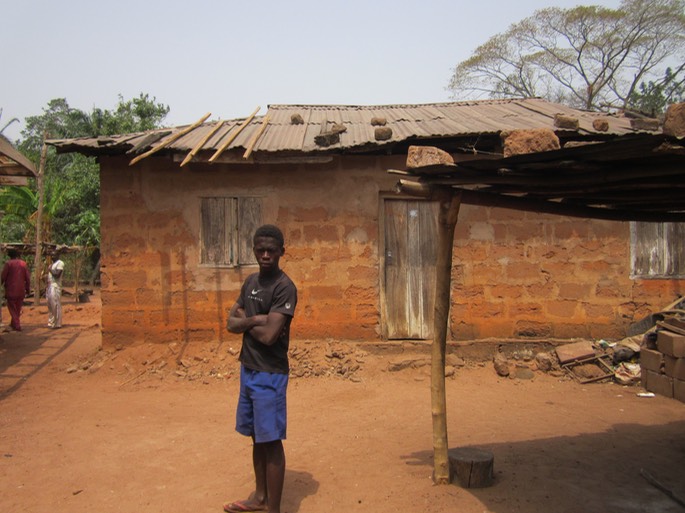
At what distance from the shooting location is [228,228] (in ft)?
26.0

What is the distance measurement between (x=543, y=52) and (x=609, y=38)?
2621mm

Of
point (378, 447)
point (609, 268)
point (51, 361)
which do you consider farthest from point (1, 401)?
point (609, 268)

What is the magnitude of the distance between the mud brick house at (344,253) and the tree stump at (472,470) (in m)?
3.95

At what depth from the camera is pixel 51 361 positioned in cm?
872

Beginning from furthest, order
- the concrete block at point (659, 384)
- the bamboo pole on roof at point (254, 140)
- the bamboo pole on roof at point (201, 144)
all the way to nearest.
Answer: the bamboo pole on roof at point (254, 140) < the bamboo pole on roof at point (201, 144) < the concrete block at point (659, 384)

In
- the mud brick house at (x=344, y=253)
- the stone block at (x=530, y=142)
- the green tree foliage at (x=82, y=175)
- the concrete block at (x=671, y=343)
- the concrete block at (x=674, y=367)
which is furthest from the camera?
the green tree foliage at (x=82, y=175)

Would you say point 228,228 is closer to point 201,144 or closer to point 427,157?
point 201,144

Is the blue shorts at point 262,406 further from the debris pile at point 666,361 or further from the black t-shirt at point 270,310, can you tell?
the debris pile at point 666,361

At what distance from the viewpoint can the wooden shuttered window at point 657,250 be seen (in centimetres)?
815

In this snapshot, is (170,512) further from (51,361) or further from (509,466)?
(51,361)

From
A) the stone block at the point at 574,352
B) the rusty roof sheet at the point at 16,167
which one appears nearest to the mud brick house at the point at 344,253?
the stone block at the point at 574,352

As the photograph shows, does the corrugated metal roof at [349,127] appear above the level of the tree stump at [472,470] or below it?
above

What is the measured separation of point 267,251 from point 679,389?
17.6 ft

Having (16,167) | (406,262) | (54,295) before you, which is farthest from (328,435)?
(54,295)
